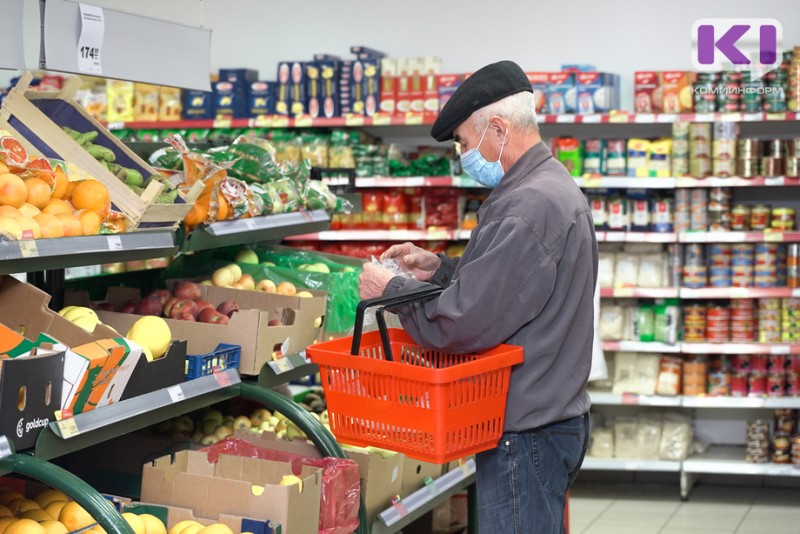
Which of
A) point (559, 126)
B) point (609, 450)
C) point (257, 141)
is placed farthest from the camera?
point (559, 126)

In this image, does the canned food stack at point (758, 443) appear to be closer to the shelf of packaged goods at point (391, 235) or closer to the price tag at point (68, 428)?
the shelf of packaged goods at point (391, 235)

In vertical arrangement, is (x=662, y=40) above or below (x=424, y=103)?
above

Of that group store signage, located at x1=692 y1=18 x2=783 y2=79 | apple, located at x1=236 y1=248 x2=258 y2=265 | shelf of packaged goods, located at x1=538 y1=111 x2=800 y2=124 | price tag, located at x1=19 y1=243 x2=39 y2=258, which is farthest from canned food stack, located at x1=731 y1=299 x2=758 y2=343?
price tag, located at x1=19 y1=243 x2=39 y2=258

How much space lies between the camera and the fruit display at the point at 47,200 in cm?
247

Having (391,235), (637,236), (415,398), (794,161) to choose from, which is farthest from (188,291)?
(794,161)

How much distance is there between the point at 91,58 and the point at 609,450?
4342mm

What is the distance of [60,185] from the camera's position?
9.07 ft

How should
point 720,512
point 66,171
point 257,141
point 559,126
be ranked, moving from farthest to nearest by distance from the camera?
1. point 559,126
2. point 720,512
3. point 257,141
4. point 66,171

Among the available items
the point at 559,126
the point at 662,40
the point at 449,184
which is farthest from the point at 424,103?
the point at 662,40

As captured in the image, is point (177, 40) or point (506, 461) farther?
point (177, 40)

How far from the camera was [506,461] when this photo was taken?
2529 millimetres

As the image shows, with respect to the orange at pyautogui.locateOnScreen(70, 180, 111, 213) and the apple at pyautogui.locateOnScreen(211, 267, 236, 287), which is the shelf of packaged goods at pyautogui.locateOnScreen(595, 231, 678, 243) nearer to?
the apple at pyautogui.locateOnScreen(211, 267, 236, 287)

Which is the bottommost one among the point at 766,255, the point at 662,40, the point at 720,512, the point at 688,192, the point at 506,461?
the point at 720,512

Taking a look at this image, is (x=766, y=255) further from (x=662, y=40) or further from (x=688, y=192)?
(x=662, y=40)
